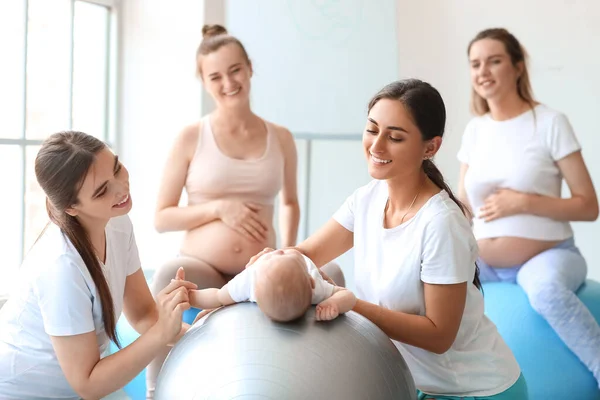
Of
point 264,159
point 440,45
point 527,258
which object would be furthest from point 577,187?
point 440,45

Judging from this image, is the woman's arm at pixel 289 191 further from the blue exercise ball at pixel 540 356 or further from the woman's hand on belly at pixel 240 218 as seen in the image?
the blue exercise ball at pixel 540 356

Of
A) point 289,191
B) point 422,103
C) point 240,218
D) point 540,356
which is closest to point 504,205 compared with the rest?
point 540,356

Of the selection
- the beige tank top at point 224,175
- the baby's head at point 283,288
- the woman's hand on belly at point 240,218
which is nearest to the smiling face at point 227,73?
the beige tank top at point 224,175

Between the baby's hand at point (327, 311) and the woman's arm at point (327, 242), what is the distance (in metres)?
0.41

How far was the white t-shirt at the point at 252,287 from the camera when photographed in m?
1.77

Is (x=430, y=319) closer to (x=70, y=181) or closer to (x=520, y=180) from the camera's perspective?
(x=70, y=181)

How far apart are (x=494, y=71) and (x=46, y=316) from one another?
1.95 m

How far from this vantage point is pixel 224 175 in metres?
2.73

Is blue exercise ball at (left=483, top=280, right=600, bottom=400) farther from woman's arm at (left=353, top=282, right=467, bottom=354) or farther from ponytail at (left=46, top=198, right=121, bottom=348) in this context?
ponytail at (left=46, top=198, right=121, bottom=348)

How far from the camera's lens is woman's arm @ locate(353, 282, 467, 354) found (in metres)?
1.82

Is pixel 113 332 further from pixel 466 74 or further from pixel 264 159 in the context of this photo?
pixel 466 74

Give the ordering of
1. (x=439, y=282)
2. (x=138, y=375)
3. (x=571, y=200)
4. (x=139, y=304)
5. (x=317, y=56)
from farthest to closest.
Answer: (x=317, y=56) → (x=571, y=200) → (x=138, y=375) → (x=139, y=304) → (x=439, y=282)

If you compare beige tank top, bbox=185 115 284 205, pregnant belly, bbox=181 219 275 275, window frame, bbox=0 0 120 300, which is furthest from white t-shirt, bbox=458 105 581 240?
window frame, bbox=0 0 120 300

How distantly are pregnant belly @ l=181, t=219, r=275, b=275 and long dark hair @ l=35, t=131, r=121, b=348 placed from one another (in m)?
0.82
